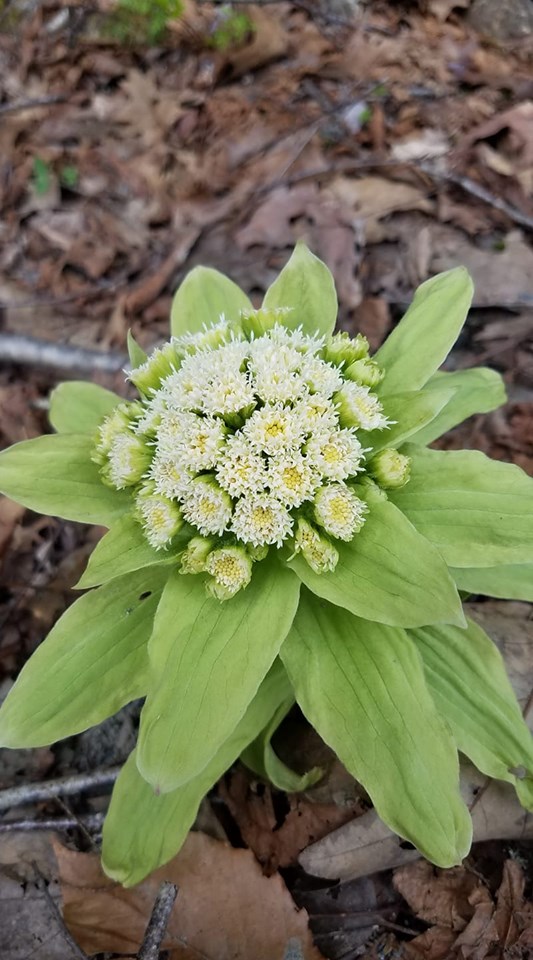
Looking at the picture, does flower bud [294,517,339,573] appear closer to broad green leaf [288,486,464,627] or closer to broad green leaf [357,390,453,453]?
broad green leaf [288,486,464,627]

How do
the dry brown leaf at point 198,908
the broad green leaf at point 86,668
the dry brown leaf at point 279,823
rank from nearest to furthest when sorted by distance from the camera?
the broad green leaf at point 86,668, the dry brown leaf at point 198,908, the dry brown leaf at point 279,823

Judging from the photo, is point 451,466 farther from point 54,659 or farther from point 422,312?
point 54,659

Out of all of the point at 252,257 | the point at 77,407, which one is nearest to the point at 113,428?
the point at 77,407

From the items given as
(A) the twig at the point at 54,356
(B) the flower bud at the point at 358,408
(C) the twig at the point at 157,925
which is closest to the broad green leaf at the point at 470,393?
(B) the flower bud at the point at 358,408

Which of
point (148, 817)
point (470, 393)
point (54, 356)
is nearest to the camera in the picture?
point (148, 817)

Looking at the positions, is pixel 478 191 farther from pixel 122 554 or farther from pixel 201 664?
→ pixel 201 664

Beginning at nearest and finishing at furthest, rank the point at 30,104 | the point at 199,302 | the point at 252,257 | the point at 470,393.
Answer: the point at 470,393
the point at 199,302
the point at 252,257
the point at 30,104

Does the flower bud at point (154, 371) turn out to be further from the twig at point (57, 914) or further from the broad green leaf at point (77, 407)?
the twig at point (57, 914)
